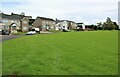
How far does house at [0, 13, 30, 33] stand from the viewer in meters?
83.9

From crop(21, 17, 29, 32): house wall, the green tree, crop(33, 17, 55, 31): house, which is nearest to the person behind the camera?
crop(21, 17, 29, 32): house wall

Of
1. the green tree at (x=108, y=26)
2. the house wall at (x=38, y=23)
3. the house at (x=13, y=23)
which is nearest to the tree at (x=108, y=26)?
the green tree at (x=108, y=26)

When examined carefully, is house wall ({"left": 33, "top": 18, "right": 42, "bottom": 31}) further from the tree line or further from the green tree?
the green tree

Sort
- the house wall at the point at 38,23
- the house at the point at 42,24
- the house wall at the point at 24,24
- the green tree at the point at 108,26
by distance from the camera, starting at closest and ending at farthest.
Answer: the house wall at the point at 24,24
the house at the point at 42,24
the house wall at the point at 38,23
the green tree at the point at 108,26

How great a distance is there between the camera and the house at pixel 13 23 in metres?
83.9

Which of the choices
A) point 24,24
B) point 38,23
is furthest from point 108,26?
point 24,24

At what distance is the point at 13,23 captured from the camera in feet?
283

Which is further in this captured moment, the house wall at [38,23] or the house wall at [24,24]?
the house wall at [38,23]

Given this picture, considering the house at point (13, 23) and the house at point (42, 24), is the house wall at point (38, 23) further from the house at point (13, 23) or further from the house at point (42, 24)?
the house at point (13, 23)

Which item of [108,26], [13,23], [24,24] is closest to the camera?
[13,23]

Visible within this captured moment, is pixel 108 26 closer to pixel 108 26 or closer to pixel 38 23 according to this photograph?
pixel 108 26

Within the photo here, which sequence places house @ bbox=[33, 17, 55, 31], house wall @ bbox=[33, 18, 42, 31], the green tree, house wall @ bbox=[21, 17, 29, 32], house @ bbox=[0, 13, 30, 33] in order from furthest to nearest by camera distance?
the green tree
house wall @ bbox=[33, 18, 42, 31]
house @ bbox=[33, 17, 55, 31]
house wall @ bbox=[21, 17, 29, 32]
house @ bbox=[0, 13, 30, 33]

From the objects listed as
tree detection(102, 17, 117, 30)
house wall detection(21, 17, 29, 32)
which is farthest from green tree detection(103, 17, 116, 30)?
house wall detection(21, 17, 29, 32)

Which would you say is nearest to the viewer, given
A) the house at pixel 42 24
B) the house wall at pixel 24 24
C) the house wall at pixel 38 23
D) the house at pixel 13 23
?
the house at pixel 13 23
